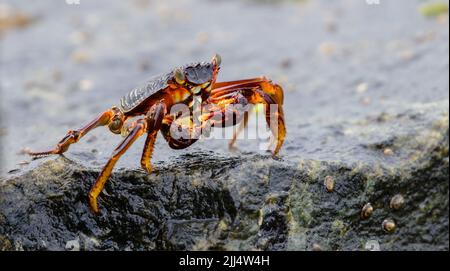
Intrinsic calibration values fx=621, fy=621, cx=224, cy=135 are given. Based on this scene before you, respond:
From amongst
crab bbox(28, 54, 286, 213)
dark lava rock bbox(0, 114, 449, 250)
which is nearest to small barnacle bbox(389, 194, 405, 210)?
dark lava rock bbox(0, 114, 449, 250)

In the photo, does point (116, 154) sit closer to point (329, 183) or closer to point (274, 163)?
point (274, 163)

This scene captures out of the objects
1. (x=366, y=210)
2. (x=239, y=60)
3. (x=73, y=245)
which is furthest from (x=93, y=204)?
(x=239, y=60)

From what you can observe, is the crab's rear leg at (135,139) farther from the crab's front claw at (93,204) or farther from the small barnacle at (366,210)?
the small barnacle at (366,210)

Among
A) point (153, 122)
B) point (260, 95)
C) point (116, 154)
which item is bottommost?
point (116, 154)

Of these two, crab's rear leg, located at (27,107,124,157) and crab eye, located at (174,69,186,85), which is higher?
crab eye, located at (174,69,186,85)

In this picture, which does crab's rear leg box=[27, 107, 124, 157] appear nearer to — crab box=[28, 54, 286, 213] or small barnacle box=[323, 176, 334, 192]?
crab box=[28, 54, 286, 213]

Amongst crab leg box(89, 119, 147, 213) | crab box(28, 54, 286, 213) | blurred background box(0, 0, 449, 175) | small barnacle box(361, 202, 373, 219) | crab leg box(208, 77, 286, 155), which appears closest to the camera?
crab leg box(89, 119, 147, 213)

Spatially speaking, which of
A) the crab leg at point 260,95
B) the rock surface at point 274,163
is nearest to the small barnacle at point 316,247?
the rock surface at point 274,163
